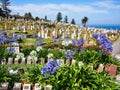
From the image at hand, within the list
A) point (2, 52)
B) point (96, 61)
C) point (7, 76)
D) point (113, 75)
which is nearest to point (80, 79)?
point (7, 76)

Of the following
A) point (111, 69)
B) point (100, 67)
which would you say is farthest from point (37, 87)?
point (111, 69)

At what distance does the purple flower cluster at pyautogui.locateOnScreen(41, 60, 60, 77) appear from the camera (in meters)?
11.2

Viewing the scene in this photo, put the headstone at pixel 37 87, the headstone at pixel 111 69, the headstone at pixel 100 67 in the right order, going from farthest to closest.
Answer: the headstone at pixel 111 69 < the headstone at pixel 100 67 < the headstone at pixel 37 87

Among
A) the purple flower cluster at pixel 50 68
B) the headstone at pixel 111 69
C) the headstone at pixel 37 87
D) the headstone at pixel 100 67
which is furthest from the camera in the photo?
the headstone at pixel 111 69

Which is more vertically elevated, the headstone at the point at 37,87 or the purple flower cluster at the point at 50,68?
the purple flower cluster at the point at 50,68

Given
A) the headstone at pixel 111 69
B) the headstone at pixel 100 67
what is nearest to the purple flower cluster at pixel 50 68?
the headstone at pixel 100 67

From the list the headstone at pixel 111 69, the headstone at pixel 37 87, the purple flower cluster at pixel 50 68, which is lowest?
the headstone at pixel 111 69

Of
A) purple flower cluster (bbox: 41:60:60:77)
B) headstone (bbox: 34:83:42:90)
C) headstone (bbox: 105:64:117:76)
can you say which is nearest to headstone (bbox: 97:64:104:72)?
headstone (bbox: 105:64:117:76)

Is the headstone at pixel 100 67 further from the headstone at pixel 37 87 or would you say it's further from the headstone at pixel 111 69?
the headstone at pixel 37 87

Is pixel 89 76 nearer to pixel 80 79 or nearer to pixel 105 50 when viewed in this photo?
pixel 80 79

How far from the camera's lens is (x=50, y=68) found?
11.2 metres

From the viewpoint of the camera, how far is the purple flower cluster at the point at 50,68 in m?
11.2

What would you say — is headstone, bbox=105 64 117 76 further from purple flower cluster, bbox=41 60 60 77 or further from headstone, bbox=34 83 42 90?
headstone, bbox=34 83 42 90

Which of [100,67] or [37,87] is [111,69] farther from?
[37,87]
